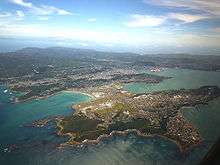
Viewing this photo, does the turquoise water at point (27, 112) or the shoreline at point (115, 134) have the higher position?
the shoreline at point (115, 134)

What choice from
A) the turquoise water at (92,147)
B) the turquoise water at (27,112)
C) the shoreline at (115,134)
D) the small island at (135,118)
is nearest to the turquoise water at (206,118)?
the turquoise water at (92,147)

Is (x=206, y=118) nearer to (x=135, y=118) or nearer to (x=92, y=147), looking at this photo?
(x=135, y=118)

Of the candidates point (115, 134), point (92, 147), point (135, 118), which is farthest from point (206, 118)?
point (92, 147)

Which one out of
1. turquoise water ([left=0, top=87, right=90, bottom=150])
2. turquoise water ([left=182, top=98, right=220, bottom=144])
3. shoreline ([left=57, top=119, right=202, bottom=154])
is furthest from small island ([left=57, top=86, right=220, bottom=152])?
turquoise water ([left=0, top=87, right=90, bottom=150])

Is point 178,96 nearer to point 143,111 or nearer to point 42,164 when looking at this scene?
point 143,111

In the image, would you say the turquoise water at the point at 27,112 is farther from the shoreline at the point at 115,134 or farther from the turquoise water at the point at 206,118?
the turquoise water at the point at 206,118

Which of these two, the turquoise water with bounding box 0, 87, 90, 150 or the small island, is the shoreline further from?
the turquoise water with bounding box 0, 87, 90, 150

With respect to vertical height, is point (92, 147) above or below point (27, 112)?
above

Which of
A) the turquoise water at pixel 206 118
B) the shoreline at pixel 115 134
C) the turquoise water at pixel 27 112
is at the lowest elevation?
the turquoise water at pixel 27 112

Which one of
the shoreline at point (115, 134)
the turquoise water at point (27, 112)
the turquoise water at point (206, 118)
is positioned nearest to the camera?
the shoreline at point (115, 134)
